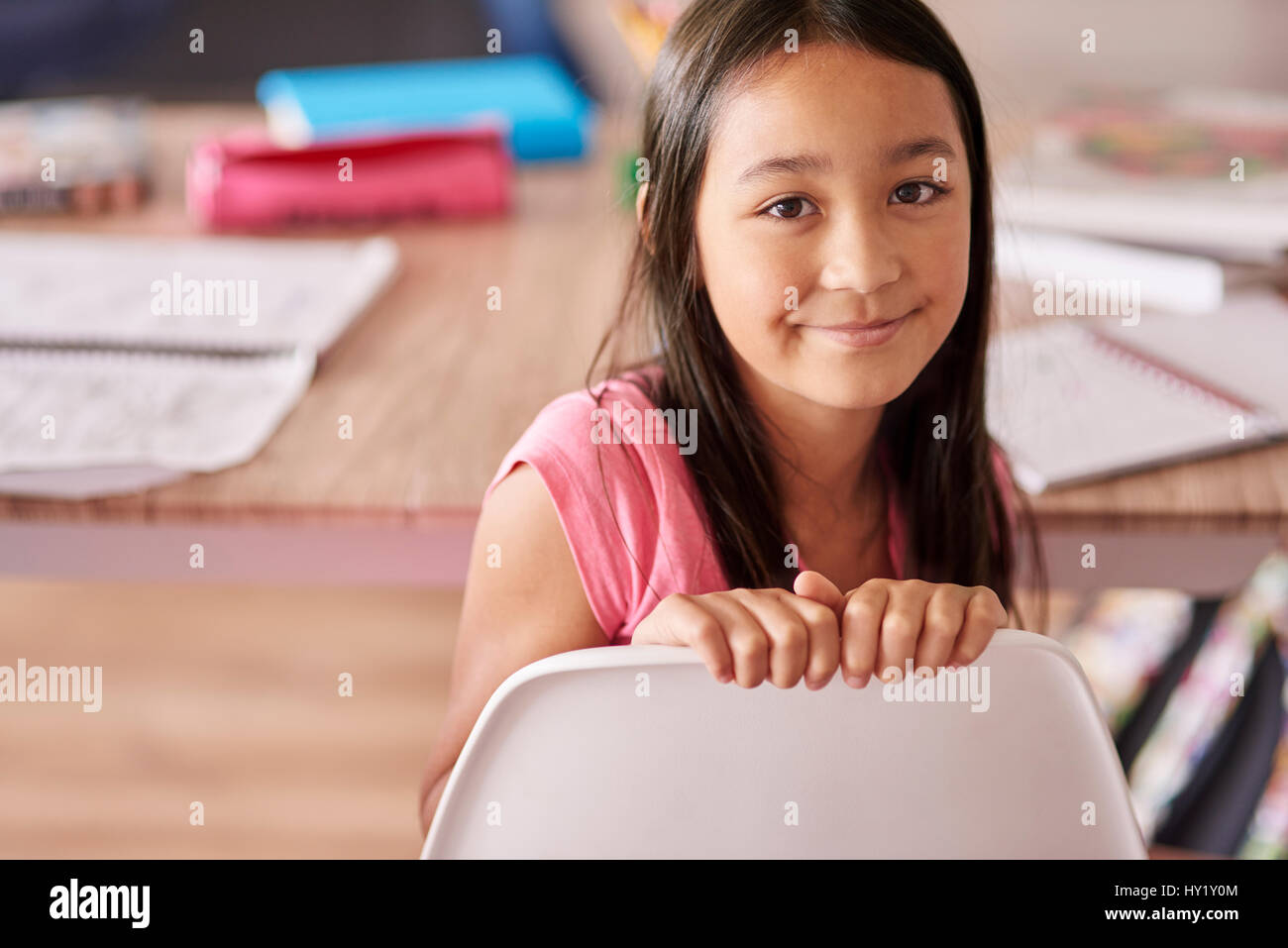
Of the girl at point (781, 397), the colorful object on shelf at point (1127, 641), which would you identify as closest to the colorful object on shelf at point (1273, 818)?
the colorful object on shelf at point (1127, 641)

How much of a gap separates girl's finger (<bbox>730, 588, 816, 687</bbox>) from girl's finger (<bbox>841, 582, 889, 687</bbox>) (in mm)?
20

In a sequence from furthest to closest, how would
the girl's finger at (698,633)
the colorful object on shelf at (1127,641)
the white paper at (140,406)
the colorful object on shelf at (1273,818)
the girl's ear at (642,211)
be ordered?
the colorful object on shelf at (1127,641)
the colorful object on shelf at (1273,818)
the white paper at (140,406)
the girl's ear at (642,211)
the girl's finger at (698,633)

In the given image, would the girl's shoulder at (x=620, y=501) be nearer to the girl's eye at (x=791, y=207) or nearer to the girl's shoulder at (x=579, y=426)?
the girl's shoulder at (x=579, y=426)

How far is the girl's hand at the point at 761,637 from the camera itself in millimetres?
570

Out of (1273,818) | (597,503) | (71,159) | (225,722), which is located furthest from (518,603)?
(225,722)

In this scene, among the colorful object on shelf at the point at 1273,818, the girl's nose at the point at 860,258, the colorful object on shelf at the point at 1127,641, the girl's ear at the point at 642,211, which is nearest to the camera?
the girl's nose at the point at 860,258

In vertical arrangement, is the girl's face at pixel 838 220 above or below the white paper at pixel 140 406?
above

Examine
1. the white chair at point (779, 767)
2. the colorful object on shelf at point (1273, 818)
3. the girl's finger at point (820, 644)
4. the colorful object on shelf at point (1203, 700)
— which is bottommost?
the colorful object on shelf at point (1273, 818)

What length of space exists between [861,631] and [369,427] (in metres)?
0.54

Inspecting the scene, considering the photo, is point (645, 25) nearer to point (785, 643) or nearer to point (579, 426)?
point (579, 426)

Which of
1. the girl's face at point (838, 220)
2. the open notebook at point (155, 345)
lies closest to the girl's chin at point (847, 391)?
the girl's face at point (838, 220)

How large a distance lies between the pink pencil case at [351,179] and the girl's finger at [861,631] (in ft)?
3.34

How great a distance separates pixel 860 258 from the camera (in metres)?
0.70

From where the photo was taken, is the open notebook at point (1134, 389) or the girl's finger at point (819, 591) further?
the open notebook at point (1134, 389)
